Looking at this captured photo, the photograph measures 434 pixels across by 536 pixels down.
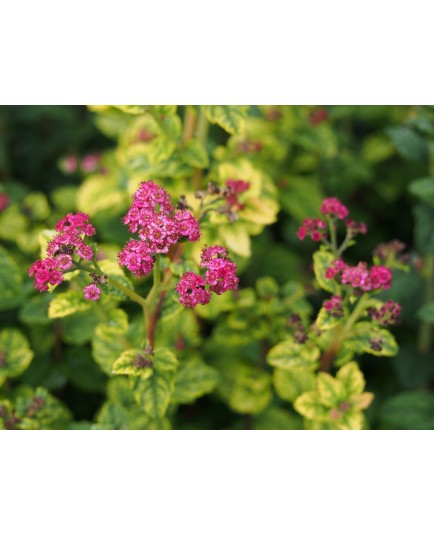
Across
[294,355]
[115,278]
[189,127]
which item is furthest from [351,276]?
[189,127]

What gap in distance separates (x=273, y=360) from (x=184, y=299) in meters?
0.45

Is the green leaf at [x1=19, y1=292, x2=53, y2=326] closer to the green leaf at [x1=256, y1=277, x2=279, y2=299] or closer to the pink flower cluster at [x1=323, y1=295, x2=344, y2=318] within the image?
the green leaf at [x1=256, y1=277, x2=279, y2=299]

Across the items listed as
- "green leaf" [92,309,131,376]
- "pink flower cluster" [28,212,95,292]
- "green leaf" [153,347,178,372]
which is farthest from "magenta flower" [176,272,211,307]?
"green leaf" [92,309,131,376]

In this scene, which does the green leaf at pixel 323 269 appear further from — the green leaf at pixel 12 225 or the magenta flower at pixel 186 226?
the green leaf at pixel 12 225

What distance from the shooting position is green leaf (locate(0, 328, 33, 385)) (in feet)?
5.17

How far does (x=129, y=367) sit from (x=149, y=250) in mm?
315

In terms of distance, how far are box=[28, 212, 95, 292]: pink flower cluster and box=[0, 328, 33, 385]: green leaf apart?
1.77 ft

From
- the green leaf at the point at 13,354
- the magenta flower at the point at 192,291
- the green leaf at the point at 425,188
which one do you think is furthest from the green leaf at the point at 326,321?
the green leaf at the point at 13,354

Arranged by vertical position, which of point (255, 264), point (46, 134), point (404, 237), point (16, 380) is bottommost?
point (16, 380)

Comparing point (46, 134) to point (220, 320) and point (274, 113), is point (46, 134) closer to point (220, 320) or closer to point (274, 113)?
point (274, 113)

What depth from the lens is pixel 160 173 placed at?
1622 millimetres

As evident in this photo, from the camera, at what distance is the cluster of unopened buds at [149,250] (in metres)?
1.07

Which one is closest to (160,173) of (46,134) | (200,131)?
(200,131)

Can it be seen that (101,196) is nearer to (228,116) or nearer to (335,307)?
(228,116)
